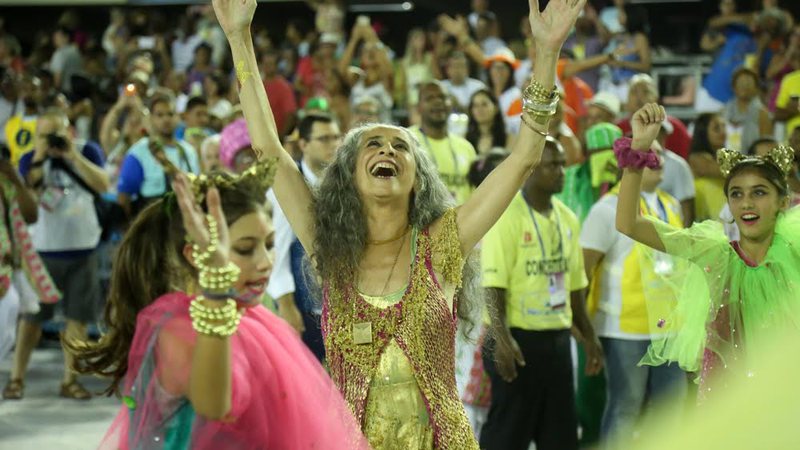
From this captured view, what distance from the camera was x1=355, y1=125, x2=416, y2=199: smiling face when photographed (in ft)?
15.0

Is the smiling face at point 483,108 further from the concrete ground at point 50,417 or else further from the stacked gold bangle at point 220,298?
the stacked gold bangle at point 220,298

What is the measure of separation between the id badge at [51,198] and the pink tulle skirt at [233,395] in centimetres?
656

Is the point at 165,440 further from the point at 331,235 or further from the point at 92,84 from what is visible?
the point at 92,84

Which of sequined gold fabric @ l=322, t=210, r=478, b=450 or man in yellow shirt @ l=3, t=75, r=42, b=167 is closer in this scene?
sequined gold fabric @ l=322, t=210, r=478, b=450

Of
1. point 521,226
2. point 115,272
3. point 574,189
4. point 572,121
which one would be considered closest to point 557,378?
point 521,226

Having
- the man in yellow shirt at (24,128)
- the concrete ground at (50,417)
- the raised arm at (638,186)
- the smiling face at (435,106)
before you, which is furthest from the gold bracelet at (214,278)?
the man in yellow shirt at (24,128)

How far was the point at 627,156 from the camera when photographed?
Answer: 17.0 ft

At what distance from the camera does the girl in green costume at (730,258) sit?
203 inches

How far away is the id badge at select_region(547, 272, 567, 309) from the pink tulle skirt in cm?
358

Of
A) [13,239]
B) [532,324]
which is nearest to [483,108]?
[532,324]

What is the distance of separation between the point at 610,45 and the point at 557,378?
23.5 feet

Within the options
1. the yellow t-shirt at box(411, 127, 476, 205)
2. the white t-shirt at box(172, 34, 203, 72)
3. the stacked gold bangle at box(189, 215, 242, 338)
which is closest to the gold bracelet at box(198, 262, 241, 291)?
the stacked gold bangle at box(189, 215, 242, 338)

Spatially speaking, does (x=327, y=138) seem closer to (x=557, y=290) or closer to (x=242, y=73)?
(x=557, y=290)

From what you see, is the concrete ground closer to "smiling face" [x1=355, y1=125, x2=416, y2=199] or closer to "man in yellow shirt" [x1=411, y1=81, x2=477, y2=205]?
"man in yellow shirt" [x1=411, y1=81, x2=477, y2=205]
